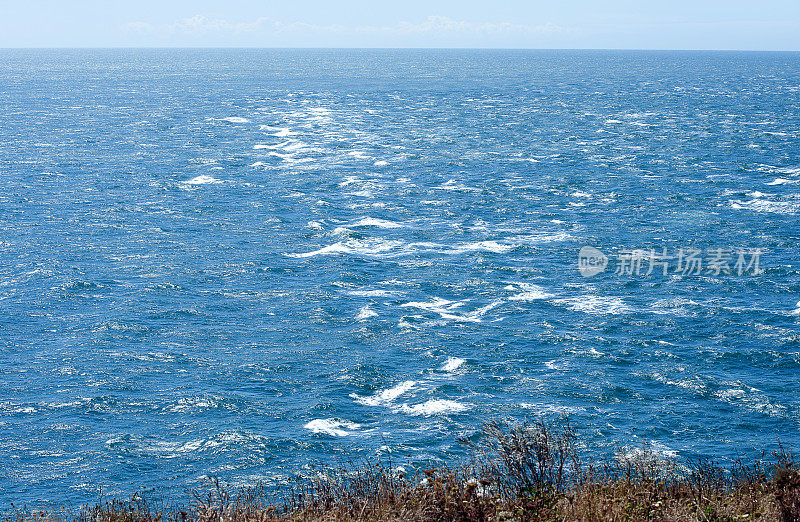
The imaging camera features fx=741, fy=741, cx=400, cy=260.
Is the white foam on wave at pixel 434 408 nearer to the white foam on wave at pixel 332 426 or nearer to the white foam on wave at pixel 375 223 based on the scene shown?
the white foam on wave at pixel 332 426

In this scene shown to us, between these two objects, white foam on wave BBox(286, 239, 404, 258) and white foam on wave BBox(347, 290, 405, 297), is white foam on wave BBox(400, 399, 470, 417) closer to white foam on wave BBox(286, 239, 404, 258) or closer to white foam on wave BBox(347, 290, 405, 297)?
white foam on wave BBox(347, 290, 405, 297)

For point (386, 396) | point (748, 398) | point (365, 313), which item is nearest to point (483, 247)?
point (365, 313)

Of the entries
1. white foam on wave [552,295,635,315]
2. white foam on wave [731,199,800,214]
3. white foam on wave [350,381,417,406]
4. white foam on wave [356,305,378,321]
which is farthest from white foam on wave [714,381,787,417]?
white foam on wave [731,199,800,214]

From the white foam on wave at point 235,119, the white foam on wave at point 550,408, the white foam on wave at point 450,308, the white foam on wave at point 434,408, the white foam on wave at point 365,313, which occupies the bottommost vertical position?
the white foam on wave at point 434,408

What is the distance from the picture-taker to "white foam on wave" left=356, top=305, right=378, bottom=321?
6041 centimetres

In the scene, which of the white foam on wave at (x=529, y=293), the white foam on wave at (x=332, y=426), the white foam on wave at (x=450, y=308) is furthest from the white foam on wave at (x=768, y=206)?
the white foam on wave at (x=332, y=426)

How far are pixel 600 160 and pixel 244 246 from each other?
7100cm

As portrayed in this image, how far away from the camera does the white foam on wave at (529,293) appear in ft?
210

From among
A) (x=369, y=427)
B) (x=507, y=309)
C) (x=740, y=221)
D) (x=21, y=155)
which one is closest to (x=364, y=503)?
(x=369, y=427)

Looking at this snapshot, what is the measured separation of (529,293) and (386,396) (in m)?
21.5

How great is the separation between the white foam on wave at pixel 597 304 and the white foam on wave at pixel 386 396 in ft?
61.4

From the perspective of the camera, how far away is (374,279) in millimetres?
69438

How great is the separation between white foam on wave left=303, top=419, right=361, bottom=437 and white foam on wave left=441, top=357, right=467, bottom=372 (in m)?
8.89

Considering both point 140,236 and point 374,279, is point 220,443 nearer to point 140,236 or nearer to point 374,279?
point 374,279
